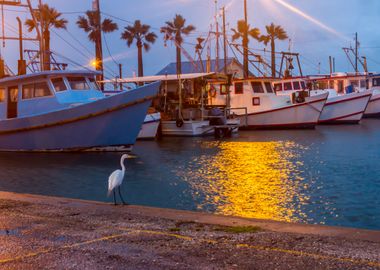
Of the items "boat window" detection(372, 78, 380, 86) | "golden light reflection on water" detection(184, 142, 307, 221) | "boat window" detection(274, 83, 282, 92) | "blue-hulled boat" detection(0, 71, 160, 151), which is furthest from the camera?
"boat window" detection(372, 78, 380, 86)

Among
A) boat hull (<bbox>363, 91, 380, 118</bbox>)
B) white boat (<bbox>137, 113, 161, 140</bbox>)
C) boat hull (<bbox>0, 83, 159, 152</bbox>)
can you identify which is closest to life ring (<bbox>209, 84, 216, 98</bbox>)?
white boat (<bbox>137, 113, 161, 140</bbox>)

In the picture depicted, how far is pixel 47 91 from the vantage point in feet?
76.0

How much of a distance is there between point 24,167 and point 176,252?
15.6 meters

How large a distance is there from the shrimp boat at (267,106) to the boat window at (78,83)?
13.9 metres

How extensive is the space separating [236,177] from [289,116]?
20556 millimetres

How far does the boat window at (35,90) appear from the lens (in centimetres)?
2322

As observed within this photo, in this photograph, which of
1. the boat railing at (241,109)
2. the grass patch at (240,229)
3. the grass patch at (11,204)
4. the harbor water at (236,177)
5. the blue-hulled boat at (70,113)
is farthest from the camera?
the boat railing at (241,109)

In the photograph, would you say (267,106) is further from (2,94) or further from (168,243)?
(168,243)

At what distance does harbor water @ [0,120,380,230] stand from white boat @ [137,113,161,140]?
284cm

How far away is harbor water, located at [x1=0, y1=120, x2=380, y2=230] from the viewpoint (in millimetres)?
11898

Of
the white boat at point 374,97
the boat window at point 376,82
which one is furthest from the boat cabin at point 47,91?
the boat window at point 376,82

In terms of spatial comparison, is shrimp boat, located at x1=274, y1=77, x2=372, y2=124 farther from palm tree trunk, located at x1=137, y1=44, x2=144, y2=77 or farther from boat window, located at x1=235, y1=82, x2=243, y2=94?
palm tree trunk, located at x1=137, y1=44, x2=144, y2=77

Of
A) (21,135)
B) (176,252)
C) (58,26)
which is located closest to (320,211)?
(176,252)

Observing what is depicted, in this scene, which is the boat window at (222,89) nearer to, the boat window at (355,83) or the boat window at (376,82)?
the boat window at (355,83)
